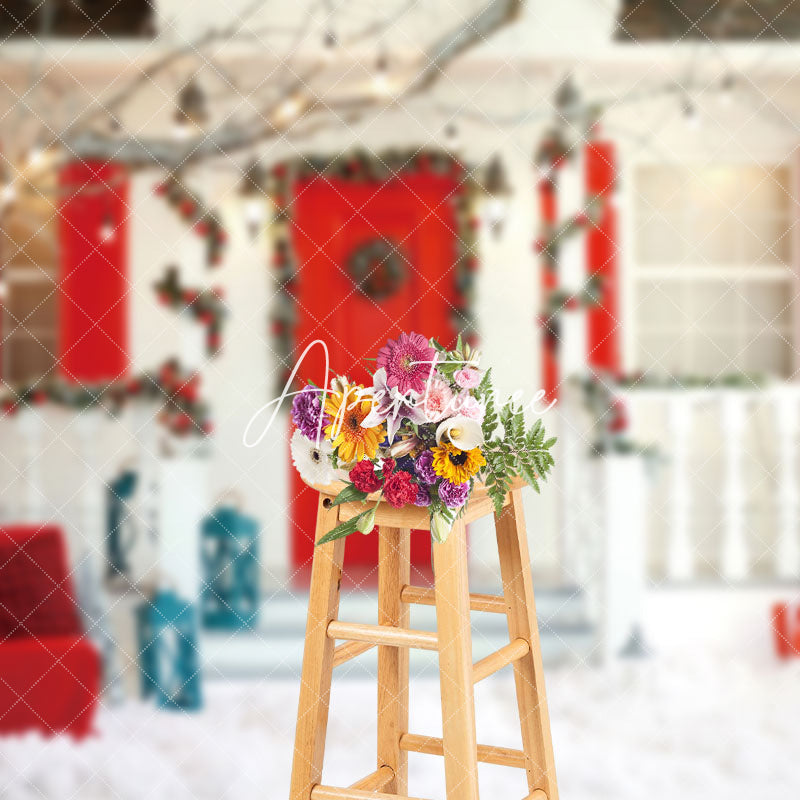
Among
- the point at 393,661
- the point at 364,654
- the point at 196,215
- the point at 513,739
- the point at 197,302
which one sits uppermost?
the point at 196,215

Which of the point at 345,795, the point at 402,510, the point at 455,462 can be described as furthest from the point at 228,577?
the point at 455,462

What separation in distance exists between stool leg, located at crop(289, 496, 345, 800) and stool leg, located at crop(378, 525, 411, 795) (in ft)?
0.49

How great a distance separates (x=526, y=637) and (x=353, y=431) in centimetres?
50

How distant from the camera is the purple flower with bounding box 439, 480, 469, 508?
1.51 meters

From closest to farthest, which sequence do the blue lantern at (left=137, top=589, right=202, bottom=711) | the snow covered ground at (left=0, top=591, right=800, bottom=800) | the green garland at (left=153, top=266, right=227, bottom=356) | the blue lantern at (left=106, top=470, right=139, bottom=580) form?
the snow covered ground at (left=0, top=591, right=800, bottom=800) < the blue lantern at (left=137, top=589, right=202, bottom=711) < the blue lantern at (left=106, top=470, right=139, bottom=580) < the green garland at (left=153, top=266, right=227, bottom=356)

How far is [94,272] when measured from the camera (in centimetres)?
457

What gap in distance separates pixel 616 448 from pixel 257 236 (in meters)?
1.89

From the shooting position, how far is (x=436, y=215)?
15.0 feet

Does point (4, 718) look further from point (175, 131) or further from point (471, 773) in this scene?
point (175, 131)

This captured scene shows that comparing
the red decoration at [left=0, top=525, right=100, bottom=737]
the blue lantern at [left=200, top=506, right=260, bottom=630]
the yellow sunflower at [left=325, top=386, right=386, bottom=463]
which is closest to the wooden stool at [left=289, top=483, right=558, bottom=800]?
the yellow sunflower at [left=325, top=386, right=386, bottom=463]

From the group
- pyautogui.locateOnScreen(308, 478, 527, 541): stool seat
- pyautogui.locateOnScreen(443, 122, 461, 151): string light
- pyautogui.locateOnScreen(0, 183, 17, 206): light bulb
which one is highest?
pyautogui.locateOnScreen(443, 122, 461, 151): string light

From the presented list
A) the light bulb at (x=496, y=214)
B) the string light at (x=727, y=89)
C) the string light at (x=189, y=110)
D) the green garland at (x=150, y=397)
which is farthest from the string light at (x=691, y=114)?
the green garland at (x=150, y=397)

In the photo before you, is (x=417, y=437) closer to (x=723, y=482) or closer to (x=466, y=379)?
(x=466, y=379)

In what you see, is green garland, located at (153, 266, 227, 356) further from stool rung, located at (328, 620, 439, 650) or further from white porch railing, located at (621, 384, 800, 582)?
stool rung, located at (328, 620, 439, 650)
